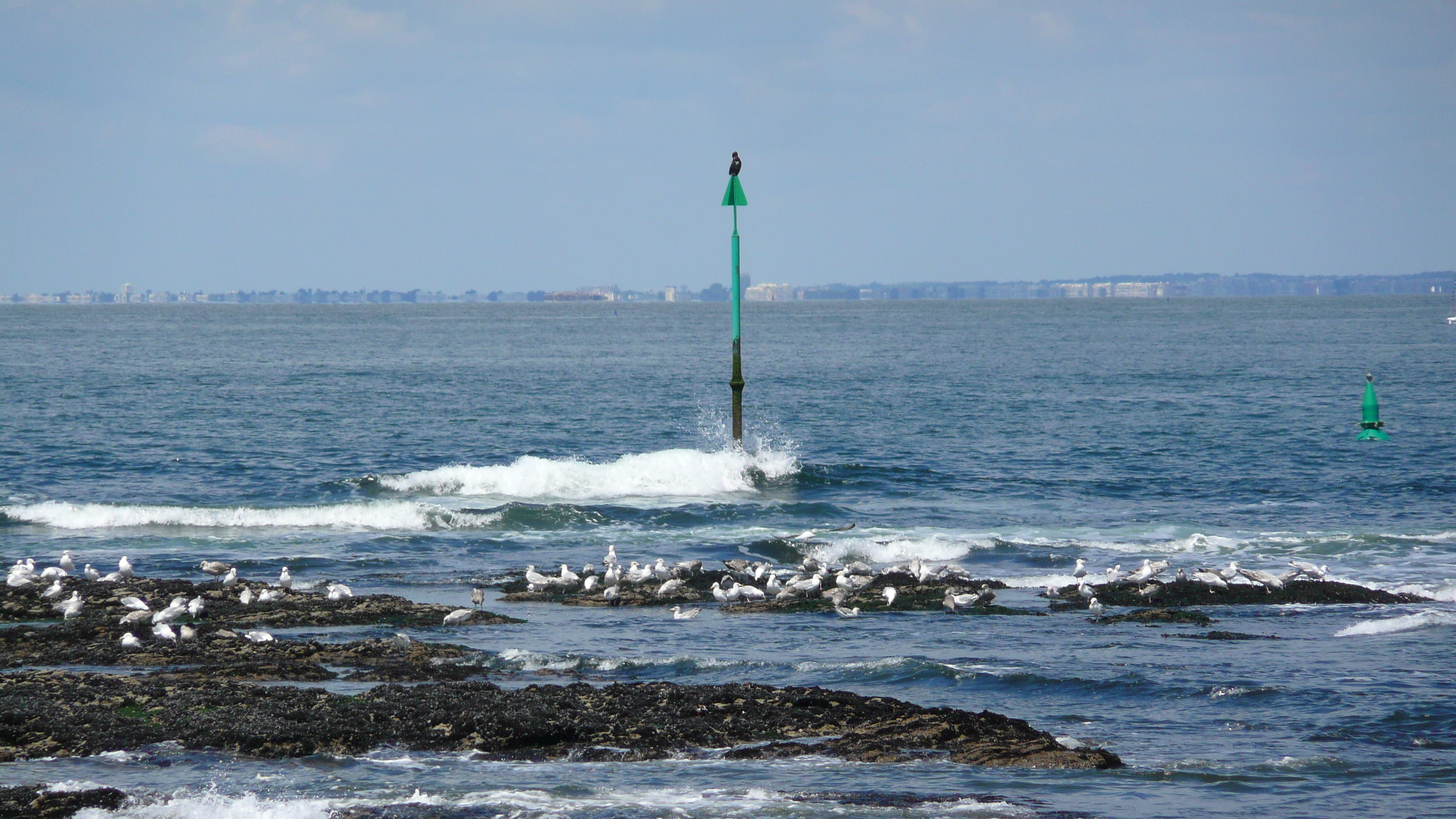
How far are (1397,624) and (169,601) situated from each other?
16.8 meters

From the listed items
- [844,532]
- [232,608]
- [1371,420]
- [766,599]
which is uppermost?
[1371,420]

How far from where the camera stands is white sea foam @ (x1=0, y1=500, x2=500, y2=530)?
27031 mm

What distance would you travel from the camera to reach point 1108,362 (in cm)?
8056

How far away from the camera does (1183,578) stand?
19625mm

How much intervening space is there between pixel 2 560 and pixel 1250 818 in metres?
21.3

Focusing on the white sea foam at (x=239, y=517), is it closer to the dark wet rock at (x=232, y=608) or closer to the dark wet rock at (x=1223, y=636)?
the dark wet rock at (x=232, y=608)

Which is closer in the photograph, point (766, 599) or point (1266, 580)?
point (766, 599)

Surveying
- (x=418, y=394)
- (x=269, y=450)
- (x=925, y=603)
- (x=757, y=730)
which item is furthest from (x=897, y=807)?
(x=418, y=394)

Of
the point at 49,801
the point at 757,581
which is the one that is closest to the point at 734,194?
the point at 757,581

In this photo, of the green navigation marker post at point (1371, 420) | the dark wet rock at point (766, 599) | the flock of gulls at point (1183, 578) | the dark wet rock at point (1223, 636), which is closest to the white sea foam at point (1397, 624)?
the dark wet rock at point (1223, 636)

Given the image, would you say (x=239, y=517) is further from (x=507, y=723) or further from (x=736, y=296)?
(x=507, y=723)

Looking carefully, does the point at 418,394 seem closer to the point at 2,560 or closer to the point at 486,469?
the point at 486,469

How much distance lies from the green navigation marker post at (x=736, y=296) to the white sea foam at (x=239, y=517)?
23.0 ft

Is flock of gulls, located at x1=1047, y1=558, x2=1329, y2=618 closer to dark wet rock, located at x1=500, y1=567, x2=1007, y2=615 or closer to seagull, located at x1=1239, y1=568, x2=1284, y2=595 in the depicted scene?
seagull, located at x1=1239, y1=568, x2=1284, y2=595
